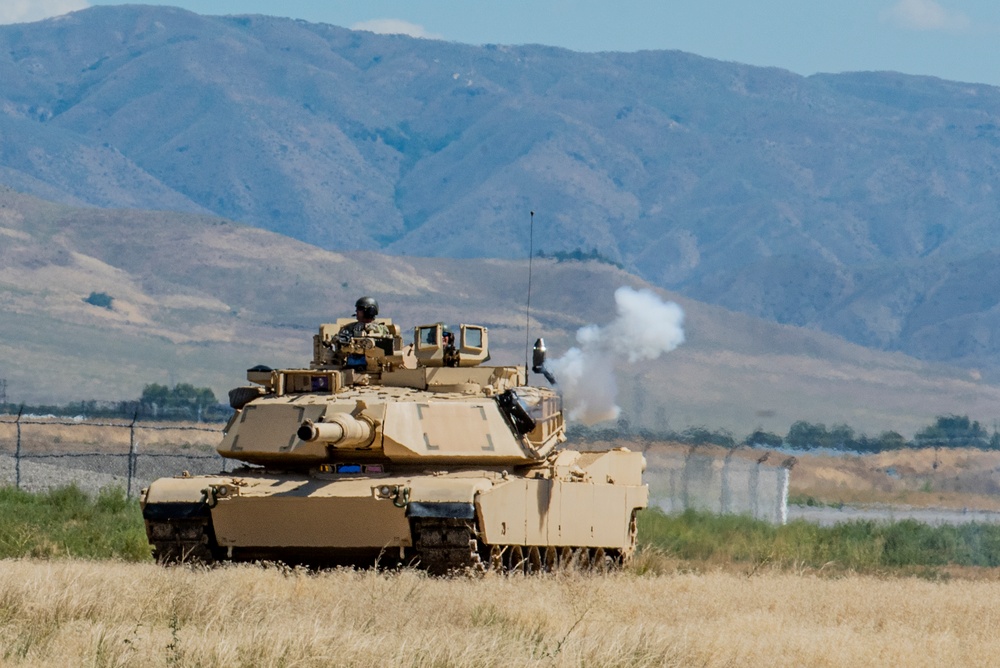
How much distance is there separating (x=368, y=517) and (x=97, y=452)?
136 ft

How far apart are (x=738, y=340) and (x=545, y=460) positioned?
96902 mm

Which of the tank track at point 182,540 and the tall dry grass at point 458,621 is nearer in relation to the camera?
the tall dry grass at point 458,621

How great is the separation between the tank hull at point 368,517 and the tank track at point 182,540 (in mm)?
11

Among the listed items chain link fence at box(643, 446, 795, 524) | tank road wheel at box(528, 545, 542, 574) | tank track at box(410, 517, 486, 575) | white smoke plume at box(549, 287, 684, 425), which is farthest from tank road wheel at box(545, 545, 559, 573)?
chain link fence at box(643, 446, 795, 524)

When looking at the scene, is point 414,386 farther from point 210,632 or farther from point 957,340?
point 957,340

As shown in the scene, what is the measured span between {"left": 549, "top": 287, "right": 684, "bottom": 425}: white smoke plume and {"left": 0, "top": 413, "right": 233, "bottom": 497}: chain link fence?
37.5 ft

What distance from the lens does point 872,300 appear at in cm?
19775

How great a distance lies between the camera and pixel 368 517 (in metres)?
21.9

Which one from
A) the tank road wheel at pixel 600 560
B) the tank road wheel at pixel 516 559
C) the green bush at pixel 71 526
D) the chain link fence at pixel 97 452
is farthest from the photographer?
the chain link fence at pixel 97 452

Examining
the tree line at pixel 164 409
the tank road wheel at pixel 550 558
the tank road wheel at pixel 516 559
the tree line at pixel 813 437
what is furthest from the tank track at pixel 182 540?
the tree line at pixel 164 409

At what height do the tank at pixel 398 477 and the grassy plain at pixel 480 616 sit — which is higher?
the tank at pixel 398 477

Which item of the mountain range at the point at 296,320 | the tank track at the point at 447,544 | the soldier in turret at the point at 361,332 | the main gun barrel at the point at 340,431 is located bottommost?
the tank track at the point at 447,544

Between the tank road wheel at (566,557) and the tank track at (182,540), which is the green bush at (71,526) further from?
the tank road wheel at (566,557)

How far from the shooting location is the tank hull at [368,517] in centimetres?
→ 2172
